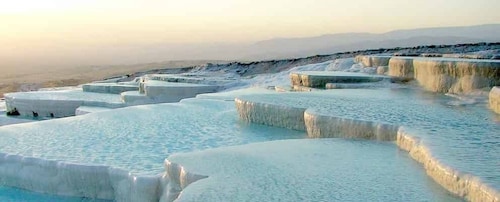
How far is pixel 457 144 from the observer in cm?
407

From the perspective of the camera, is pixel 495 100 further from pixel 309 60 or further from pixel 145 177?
pixel 309 60

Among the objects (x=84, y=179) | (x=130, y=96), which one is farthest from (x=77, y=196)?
(x=130, y=96)

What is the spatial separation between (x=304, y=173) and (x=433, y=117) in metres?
2.20

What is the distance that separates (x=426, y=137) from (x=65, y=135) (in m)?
4.37

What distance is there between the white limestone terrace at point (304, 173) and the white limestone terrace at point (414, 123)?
5.2 inches

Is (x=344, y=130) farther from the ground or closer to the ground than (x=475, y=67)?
closer to the ground

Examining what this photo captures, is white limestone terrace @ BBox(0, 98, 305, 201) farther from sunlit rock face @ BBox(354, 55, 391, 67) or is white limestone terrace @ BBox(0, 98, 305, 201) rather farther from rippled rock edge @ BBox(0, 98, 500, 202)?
sunlit rock face @ BBox(354, 55, 391, 67)

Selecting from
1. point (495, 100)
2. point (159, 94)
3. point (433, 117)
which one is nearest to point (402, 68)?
point (495, 100)

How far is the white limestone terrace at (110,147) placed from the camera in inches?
199

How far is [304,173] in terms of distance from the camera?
3854 mm

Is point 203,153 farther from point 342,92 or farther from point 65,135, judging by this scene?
point 342,92

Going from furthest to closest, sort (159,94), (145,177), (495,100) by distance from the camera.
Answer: (159,94) < (495,100) < (145,177)

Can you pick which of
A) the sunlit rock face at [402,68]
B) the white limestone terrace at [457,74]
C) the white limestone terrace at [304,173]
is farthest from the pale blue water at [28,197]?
the sunlit rock face at [402,68]

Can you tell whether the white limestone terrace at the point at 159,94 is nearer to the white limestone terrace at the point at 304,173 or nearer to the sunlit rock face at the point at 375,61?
the sunlit rock face at the point at 375,61
